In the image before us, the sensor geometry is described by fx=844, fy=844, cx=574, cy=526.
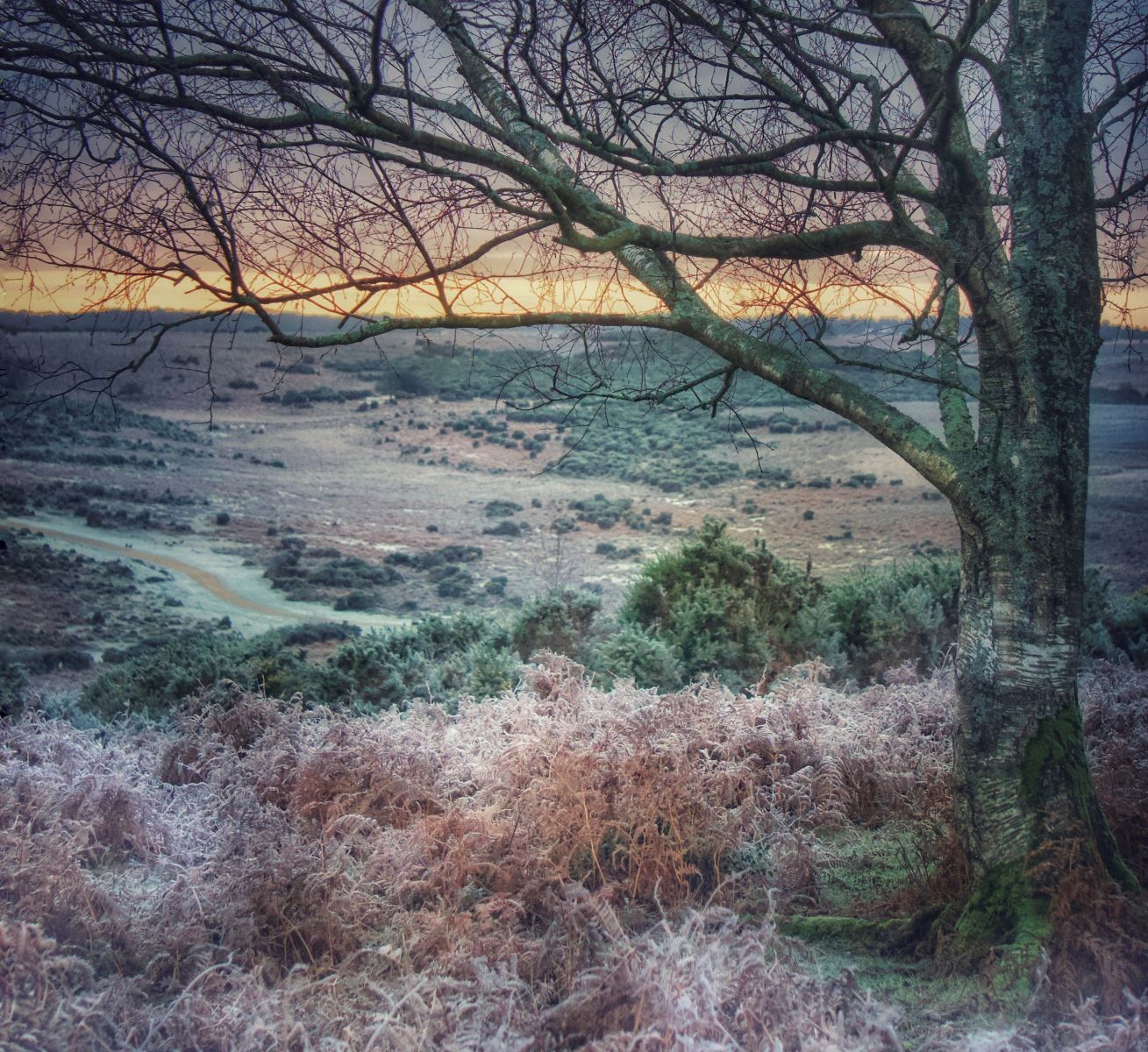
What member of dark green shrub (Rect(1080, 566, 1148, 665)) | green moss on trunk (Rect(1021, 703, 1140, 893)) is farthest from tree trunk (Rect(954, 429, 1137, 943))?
dark green shrub (Rect(1080, 566, 1148, 665))

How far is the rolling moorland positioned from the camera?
9.23 ft

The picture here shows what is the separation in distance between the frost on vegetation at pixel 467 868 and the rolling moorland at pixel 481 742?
0.07 feet

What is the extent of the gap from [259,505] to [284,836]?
21.5 feet

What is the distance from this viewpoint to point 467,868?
12.2ft

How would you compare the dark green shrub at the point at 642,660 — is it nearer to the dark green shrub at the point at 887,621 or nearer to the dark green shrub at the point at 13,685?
the dark green shrub at the point at 887,621

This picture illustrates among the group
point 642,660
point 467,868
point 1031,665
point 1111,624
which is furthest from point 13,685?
point 1111,624

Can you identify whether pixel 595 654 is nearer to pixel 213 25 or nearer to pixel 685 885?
pixel 685 885

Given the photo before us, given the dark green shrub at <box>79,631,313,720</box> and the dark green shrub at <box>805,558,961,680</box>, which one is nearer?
the dark green shrub at <box>79,631,313,720</box>

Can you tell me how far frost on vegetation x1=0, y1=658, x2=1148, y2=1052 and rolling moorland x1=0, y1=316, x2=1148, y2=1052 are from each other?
0.02 m

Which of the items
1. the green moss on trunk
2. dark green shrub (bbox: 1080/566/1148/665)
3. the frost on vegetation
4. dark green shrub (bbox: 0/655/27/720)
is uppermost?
the green moss on trunk

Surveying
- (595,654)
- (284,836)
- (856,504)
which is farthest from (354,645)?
(856,504)

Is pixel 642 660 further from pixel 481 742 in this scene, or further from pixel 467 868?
pixel 467 868

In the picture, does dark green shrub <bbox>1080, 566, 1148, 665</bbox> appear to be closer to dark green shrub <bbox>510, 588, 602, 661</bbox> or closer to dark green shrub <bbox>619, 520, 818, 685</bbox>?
dark green shrub <bbox>619, 520, 818, 685</bbox>

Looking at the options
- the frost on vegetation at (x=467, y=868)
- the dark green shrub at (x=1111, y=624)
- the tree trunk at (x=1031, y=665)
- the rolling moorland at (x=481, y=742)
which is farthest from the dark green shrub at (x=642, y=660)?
the tree trunk at (x=1031, y=665)
